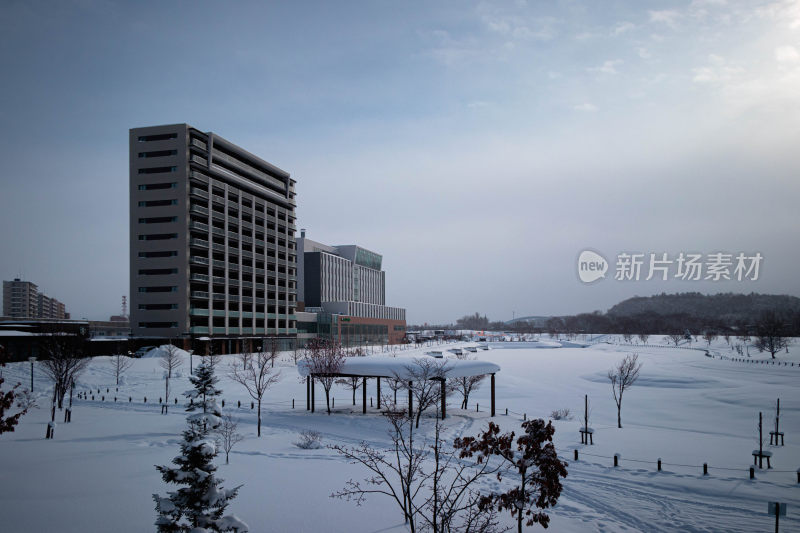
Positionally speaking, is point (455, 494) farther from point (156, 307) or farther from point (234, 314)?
point (234, 314)

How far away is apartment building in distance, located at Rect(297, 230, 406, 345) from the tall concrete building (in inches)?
786

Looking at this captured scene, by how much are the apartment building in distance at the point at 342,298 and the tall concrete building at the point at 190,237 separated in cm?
1997

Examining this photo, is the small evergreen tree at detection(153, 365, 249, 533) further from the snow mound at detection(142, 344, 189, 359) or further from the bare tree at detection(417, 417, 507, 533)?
the snow mound at detection(142, 344, 189, 359)

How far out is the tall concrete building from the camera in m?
73.4

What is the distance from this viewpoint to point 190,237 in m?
74.7

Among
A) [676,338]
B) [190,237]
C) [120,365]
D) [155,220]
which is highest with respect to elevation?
[155,220]

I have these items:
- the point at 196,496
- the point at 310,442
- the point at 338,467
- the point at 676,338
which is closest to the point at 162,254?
the point at 310,442

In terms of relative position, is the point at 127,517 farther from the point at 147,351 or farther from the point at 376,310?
the point at 376,310

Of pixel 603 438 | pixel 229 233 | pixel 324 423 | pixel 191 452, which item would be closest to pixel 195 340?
pixel 229 233

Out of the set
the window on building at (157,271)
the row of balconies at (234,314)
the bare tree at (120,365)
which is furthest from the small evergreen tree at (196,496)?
the window on building at (157,271)

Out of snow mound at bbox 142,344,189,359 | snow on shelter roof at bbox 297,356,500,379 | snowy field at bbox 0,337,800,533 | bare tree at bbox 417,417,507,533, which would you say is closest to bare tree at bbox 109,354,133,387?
snow mound at bbox 142,344,189,359

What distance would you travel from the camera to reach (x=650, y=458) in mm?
23562

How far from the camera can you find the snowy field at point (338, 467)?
14.6m

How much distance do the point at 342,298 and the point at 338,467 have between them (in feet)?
372
